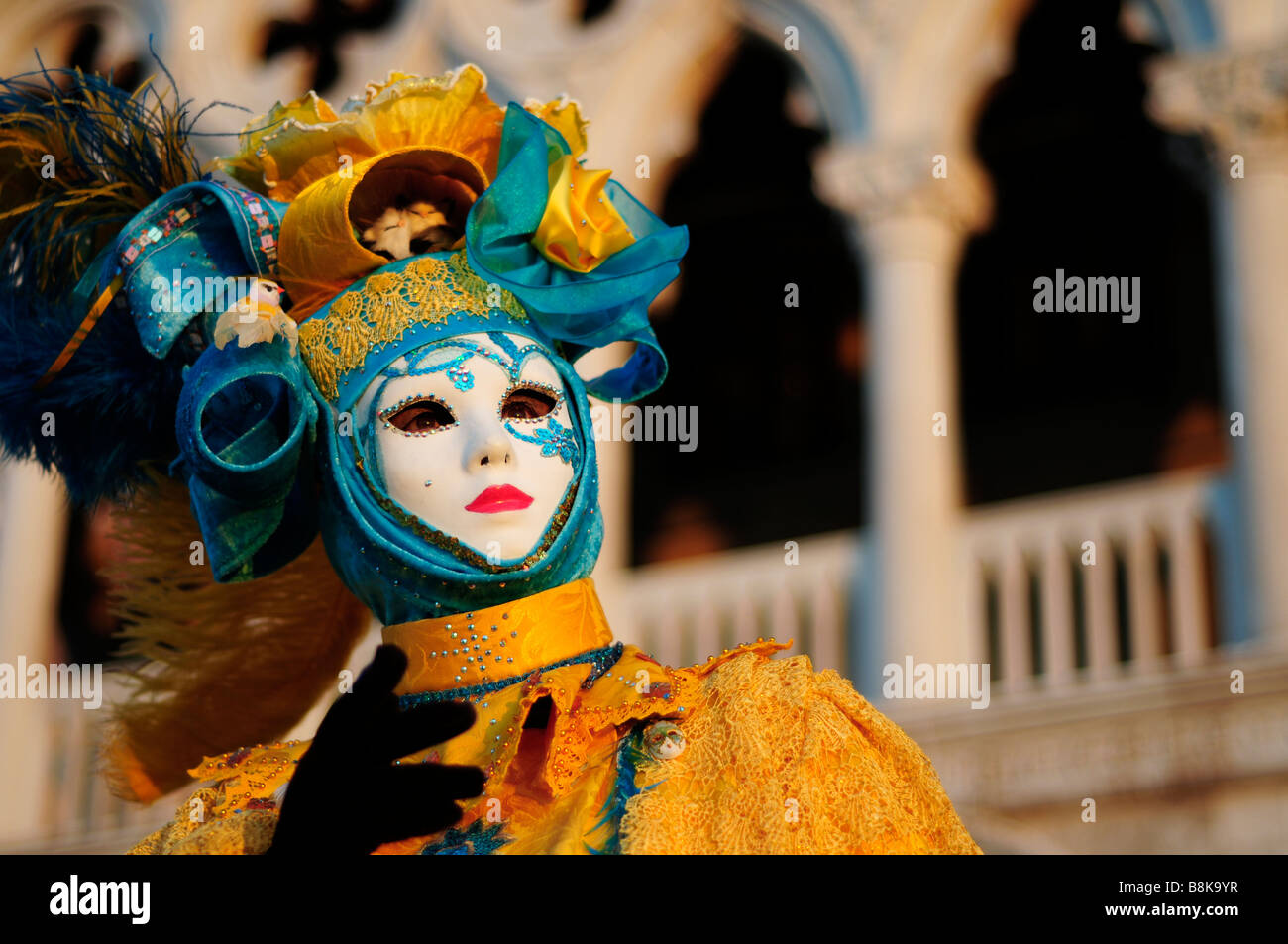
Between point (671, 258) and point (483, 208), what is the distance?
0.26 m

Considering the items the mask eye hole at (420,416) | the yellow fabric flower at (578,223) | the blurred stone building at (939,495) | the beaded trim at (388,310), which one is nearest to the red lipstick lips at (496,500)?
the mask eye hole at (420,416)

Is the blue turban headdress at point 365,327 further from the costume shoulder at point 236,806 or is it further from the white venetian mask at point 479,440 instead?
the costume shoulder at point 236,806

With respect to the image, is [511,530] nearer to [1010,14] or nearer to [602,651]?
[602,651]

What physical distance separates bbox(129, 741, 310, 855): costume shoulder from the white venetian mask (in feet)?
1.19

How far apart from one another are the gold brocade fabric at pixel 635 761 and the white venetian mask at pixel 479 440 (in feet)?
0.39

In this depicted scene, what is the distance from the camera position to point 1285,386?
210 inches

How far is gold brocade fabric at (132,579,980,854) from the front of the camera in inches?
85.2

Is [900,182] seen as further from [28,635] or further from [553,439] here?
[553,439]

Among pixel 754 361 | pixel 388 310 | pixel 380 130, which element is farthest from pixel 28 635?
pixel 388 310

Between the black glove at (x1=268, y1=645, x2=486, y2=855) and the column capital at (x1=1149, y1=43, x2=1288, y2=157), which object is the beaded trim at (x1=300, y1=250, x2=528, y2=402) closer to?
the black glove at (x1=268, y1=645, x2=486, y2=855)

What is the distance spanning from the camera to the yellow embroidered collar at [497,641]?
8.10ft

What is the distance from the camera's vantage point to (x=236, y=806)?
2455mm

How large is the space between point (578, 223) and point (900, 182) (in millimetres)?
3546
